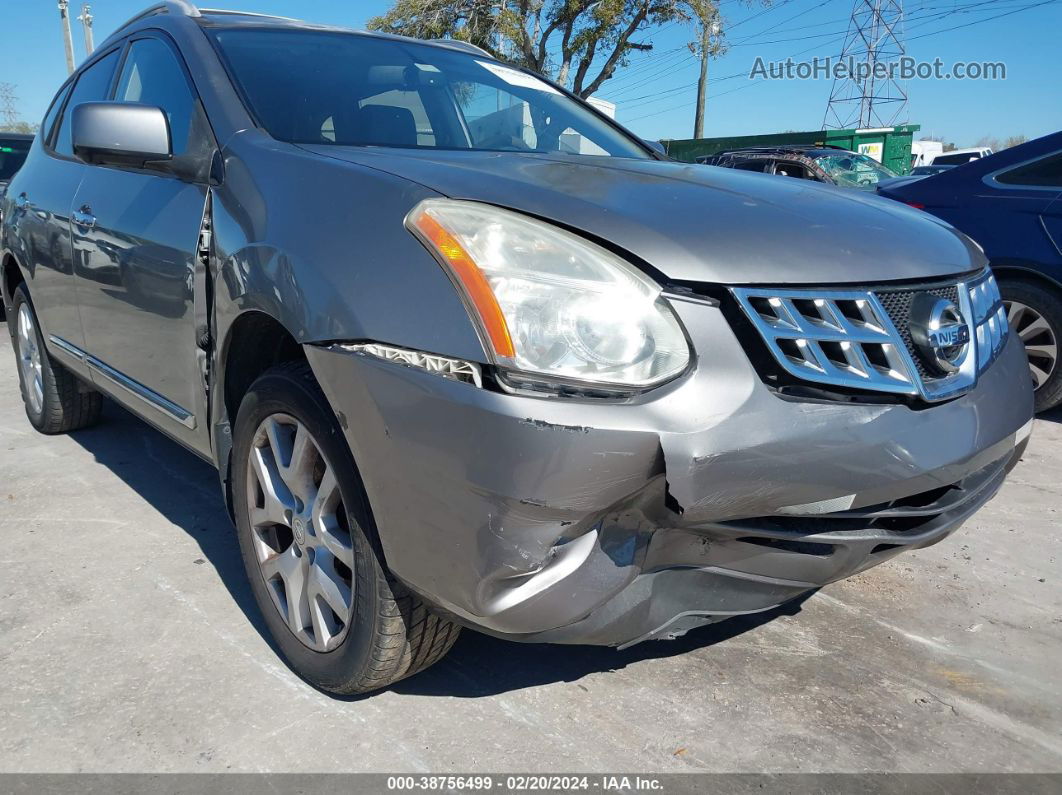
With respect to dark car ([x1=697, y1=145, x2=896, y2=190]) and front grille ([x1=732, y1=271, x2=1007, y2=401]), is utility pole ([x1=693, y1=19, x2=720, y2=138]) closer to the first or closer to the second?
dark car ([x1=697, y1=145, x2=896, y2=190])

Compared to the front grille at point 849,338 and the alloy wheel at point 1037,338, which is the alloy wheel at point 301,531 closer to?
the front grille at point 849,338

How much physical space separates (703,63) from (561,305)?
27.3 meters

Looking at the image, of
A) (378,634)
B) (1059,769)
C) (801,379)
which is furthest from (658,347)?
(1059,769)

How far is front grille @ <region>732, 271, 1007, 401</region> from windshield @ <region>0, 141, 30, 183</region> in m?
9.20

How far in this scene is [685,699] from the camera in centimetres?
216

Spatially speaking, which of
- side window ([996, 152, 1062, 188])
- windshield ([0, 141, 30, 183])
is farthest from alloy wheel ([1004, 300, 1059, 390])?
windshield ([0, 141, 30, 183])

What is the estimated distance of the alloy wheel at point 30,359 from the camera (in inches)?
163

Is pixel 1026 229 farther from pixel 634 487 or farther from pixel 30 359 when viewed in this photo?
pixel 30 359

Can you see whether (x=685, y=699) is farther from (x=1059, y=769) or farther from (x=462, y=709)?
(x=1059, y=769)

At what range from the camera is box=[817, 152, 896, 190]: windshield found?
11594mm

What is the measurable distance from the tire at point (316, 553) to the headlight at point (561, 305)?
49 centimetres

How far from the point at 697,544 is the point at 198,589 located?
173cm

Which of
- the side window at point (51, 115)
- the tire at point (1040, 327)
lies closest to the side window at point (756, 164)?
the tire at point (1040, 327)

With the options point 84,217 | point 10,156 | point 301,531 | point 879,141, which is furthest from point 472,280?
point 879,141
